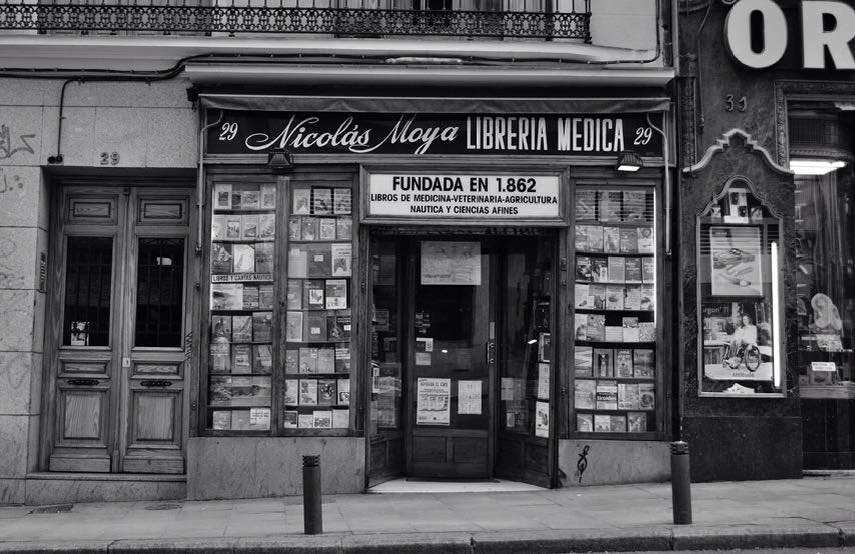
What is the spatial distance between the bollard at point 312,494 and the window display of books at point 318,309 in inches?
97.6

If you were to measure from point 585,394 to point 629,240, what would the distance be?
1772 millimetres

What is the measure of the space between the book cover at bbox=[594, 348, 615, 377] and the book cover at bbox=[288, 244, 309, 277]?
332cm

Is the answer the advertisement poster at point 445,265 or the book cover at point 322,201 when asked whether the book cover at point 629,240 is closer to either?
the advertisement poster at point 445,265

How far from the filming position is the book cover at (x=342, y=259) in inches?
394

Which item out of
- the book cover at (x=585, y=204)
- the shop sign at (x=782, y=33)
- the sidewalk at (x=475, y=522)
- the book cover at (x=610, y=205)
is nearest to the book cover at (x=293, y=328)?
the sidewalk at (x=475, y=522)

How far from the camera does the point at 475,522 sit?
8.01 meters

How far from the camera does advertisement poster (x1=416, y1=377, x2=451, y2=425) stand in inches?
417

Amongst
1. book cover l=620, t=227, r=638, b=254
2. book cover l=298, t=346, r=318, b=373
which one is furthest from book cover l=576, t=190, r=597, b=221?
book cover l=298, t=346, r=318, b=373

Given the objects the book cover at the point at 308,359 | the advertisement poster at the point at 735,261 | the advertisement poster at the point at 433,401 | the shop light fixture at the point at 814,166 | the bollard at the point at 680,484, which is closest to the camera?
A: the bollard at the point at 680,484

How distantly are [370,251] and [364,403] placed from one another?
1671 mm

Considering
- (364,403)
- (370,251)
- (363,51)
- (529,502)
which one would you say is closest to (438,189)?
(370,251)

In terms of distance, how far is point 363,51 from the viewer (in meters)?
9.88

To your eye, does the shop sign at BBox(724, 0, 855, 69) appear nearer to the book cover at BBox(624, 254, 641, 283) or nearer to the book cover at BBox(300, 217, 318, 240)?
the book cover at BBox(624, 254, 641, 283)

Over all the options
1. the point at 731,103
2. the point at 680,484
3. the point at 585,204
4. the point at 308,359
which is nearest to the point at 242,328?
the point at 308,359
